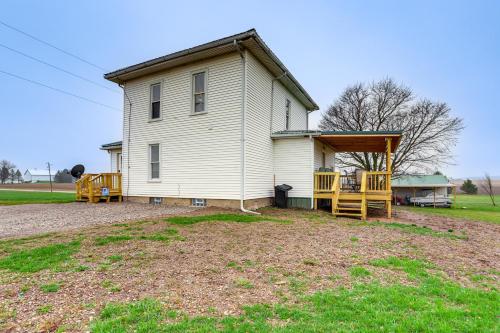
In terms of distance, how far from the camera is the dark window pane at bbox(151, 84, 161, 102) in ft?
40.6

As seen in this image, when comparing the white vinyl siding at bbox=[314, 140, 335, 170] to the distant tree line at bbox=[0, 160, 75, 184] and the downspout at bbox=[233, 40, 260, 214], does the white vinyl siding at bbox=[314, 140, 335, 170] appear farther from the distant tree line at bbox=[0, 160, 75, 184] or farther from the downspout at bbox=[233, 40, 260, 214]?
the distant tree line at bbox=[0, 160, 75, 184]

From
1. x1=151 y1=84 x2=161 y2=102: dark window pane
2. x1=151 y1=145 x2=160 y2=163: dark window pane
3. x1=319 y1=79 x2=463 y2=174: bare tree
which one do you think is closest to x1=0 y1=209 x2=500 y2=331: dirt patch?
x1=151 y1=145 x2=160 y2=163: dark window pane

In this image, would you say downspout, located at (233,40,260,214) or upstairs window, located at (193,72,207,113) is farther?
upstairs window, located at (193,72,207,113)

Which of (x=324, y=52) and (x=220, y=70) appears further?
(x=324, y=52)

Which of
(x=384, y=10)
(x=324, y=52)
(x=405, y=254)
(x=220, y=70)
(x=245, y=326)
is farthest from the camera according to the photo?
(x=324, y=52)

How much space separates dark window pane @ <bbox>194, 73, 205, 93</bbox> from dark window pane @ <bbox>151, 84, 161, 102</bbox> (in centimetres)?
211

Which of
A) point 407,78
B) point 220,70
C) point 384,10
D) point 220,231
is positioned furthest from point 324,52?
point 220,231

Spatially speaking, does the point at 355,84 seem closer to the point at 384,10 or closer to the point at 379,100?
the point at 379,100

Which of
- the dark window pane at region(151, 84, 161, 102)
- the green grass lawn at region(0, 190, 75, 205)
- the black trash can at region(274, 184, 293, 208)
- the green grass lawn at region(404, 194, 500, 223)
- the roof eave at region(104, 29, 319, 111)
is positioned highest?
the roof eave at region(104, 29, 319, 111)

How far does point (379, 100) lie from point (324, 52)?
322 inches

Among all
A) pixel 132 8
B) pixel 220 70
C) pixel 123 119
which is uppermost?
pixel 132 8

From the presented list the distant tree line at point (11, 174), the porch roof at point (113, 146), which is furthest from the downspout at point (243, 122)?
the distant tree line at point (11, 174)

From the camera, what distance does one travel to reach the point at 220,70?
34.9ft

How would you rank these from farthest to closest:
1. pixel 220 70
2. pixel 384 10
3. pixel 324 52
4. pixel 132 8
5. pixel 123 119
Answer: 1. pixel 324 52
2. pixel 132 8
3. pixel 384 10
4. pixel 123 119
5. pixel 220 70
